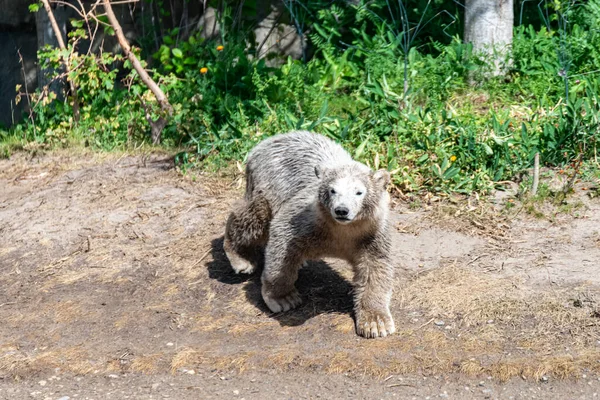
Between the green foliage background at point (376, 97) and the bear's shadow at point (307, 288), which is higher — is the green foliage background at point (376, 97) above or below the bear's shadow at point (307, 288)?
above

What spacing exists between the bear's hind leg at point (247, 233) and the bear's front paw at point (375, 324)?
102 centimetres

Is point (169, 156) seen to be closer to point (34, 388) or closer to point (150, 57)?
point (150, 57)

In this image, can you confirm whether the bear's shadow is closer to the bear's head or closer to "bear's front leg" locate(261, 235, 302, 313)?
"bear's front leg" locate(261, 235, 302, 313)

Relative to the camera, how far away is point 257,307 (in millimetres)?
5430

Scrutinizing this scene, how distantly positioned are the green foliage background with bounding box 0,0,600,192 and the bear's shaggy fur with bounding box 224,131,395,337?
4.19 ft

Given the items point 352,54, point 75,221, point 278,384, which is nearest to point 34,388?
point 278,384

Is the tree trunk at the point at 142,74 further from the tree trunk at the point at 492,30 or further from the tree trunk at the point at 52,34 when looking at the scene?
the tree trunk at the point at 492,30

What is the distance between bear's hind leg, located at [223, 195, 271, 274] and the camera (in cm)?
564

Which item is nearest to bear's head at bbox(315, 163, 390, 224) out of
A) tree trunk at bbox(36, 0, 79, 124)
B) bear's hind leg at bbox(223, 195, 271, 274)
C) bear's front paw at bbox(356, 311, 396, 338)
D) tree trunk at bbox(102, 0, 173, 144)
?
bear's front paw at bbox(356, 311, 396, 338)

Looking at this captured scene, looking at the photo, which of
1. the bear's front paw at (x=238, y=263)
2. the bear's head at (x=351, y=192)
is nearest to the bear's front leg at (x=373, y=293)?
the bear's head at (x=351, y=192)

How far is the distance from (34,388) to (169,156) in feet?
11.4

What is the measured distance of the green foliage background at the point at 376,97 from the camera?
6.75 meters

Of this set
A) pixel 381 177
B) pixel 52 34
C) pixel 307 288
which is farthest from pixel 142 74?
pixel 381 177

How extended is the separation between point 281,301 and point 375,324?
2.28ft
